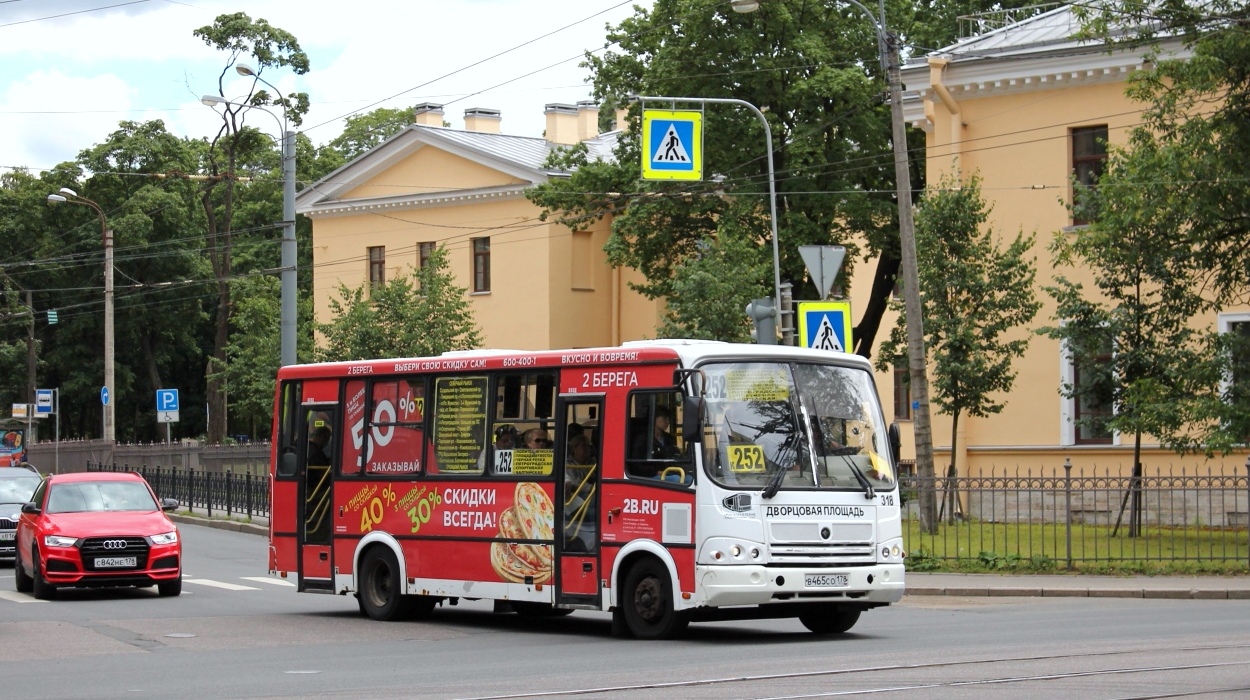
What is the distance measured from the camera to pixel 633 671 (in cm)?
1287

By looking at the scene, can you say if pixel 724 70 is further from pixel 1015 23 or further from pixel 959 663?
pixel 959 663

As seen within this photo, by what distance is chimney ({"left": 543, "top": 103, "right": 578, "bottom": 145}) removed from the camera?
2472 inches

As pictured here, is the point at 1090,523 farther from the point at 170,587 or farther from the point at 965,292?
the point at 170,587

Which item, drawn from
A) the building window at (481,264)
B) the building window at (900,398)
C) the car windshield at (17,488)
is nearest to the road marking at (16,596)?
the car windshield at (17,488)

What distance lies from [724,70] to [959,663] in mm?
30561

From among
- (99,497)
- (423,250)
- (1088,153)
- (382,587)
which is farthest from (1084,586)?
(423,250)

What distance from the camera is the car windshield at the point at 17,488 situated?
2950cm

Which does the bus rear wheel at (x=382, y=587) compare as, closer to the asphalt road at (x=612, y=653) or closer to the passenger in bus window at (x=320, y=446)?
the asphalt road at (x=612, y=653)

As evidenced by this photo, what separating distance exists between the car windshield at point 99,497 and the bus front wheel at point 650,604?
9.63 metres

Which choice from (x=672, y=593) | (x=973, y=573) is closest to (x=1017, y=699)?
(x=672, y=593)

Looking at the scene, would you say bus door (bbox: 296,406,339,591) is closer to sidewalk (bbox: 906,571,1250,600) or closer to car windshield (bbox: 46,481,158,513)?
car windshield (bbox: 46,481,158,513)

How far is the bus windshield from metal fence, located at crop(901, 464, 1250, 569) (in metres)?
7.17

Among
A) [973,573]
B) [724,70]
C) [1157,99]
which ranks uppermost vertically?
[724,70]

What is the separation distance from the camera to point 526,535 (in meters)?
17.0
